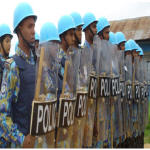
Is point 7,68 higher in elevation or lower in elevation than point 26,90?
higher

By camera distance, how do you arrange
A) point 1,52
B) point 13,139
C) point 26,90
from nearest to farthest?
point 13,139 < point 26,90 < point 1,52

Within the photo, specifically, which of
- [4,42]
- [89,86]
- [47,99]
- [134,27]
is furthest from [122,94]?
[134,27]

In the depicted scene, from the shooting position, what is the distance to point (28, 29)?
7.85ft

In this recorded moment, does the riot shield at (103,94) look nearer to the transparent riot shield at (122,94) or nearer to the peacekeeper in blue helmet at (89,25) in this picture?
the peacekeeper in blue helmet at (89,25)

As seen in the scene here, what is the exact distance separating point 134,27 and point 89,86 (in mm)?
14207

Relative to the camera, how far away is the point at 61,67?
116 inches

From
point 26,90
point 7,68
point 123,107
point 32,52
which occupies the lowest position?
point 123,107

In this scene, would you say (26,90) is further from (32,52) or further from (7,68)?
(32,52)

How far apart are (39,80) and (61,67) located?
1.00 metres

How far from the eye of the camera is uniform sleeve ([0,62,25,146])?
82.2 inches

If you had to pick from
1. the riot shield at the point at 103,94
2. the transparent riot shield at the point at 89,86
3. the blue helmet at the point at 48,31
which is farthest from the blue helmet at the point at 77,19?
the blue helmet at the point at 48,31

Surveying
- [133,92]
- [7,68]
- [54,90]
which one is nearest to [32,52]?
[7,68]

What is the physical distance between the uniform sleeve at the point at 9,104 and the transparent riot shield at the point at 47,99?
0.20 meters

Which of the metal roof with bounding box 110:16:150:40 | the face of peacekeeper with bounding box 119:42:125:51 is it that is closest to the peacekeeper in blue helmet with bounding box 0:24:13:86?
the face of peacekeeper with bounding box 119:42:125:51
